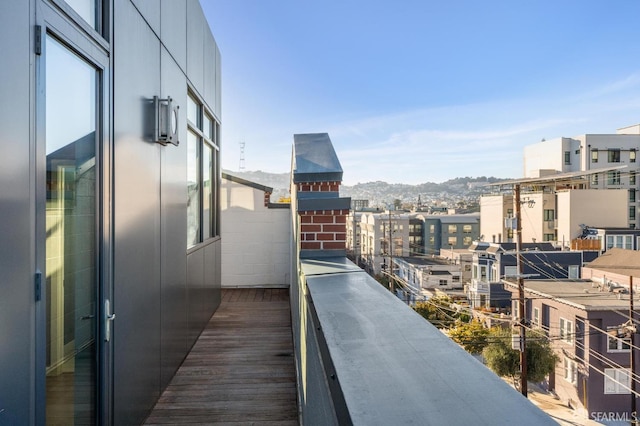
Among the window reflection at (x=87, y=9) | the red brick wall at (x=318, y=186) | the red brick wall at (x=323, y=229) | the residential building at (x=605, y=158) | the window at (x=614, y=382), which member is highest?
the residential building at (x=605, y=158)

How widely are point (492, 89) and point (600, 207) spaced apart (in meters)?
14.6

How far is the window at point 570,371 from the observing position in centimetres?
1496

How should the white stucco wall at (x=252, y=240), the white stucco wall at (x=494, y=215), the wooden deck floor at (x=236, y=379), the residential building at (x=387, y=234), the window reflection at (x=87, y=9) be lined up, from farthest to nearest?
the residential building at (x=387, y=234) → the white stucco wall at (x=494, y=215) → the white stucco wall at (x=252, y=240) → the wooden deck floor at (x=236, y=379) → the window reflection at (x=87, y=9)

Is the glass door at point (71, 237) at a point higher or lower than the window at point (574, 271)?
higher

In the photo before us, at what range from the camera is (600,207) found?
97.5ft

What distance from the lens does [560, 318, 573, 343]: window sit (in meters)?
14.7

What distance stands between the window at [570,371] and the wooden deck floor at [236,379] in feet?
47.9

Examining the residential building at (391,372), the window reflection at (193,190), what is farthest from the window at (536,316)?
the residential building at (391,372)

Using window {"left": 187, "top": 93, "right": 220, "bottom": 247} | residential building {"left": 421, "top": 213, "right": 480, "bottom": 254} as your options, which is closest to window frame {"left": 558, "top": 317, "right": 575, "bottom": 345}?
window {"left": 187, "top": 93, "right": 220, "bottom": 247}

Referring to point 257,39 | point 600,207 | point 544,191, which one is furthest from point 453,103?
point 257,39

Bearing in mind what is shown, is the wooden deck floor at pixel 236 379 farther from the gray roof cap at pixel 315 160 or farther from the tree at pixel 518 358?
the tree at pixel 518 358

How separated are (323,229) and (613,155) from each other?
41.1 meters

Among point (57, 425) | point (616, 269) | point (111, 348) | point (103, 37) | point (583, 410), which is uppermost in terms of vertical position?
point (103, 37)

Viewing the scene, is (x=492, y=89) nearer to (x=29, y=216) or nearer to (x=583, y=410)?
(x=583, y=410)
